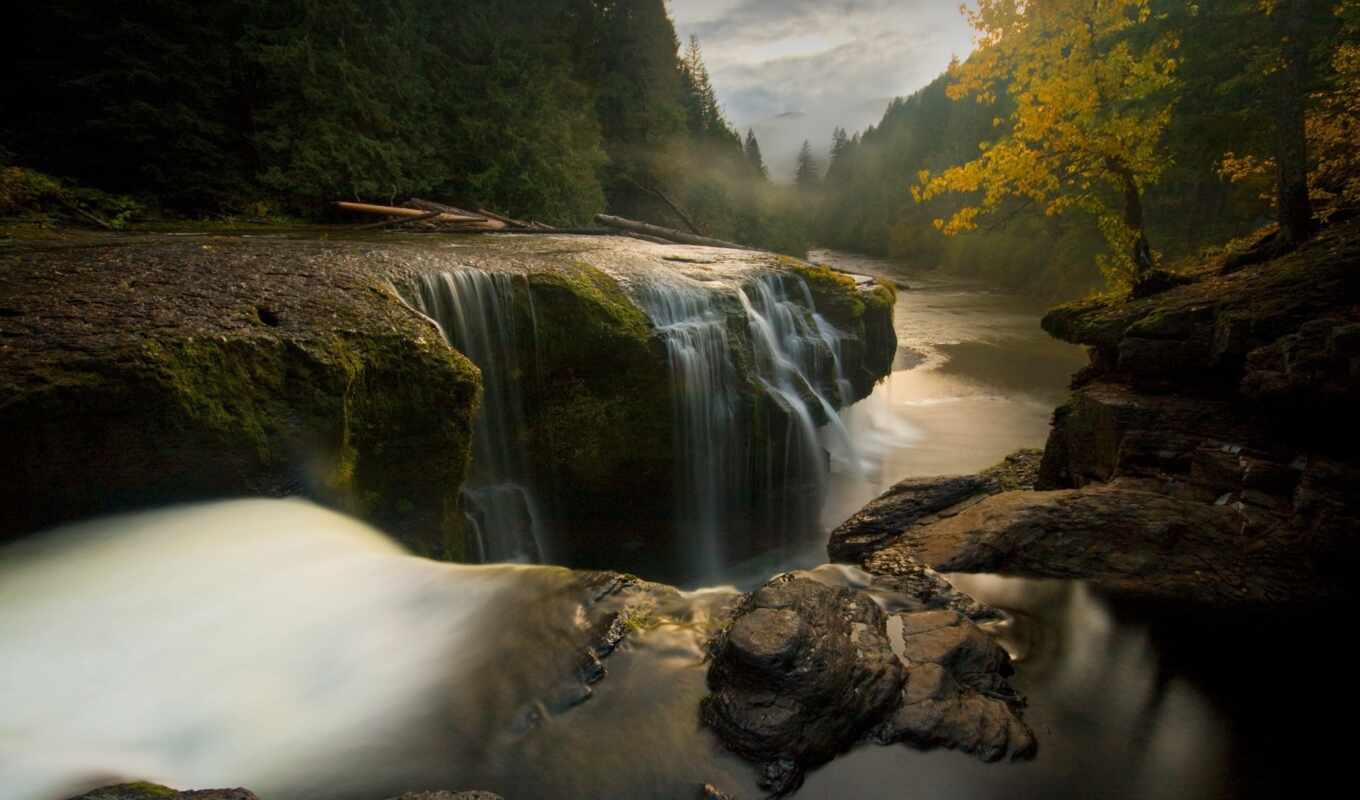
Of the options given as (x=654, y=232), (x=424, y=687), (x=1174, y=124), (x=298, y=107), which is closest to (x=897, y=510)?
(x=424, y=687)

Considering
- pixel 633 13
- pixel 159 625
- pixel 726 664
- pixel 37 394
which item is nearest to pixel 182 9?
pixel 37 394

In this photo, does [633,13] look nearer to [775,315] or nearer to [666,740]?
[775,315]

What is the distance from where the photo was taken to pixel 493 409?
666cm

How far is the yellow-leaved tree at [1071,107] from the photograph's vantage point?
340 inches

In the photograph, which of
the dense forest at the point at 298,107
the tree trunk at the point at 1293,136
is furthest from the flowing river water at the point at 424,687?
the dense forest at the point at 298,107

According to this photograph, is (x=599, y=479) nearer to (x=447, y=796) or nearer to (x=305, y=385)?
(x=305, y=385)

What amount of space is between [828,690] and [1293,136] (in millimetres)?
8694

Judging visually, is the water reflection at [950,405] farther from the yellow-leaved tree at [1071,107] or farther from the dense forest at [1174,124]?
the yellow-leaved tree at [1071,107]

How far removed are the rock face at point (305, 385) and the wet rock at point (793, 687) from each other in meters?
2.99

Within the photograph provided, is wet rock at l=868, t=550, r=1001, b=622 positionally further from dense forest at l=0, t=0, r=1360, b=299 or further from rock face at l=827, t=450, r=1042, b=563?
dense forest at l=0, t=0, r=1360, b=299

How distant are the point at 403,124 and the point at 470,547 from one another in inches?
498

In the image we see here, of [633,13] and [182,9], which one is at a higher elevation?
[633,13]

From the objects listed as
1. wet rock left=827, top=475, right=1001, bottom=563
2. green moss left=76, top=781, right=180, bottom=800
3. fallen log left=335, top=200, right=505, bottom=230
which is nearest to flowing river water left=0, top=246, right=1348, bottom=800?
green moss left=76, top=781, right=180, bottom=800

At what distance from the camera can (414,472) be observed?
4.70 meters
